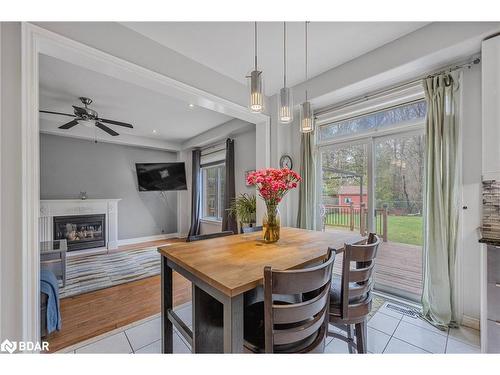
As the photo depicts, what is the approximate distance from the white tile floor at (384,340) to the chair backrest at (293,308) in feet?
3.31

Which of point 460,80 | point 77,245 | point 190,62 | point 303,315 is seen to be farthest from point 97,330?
point 460,80

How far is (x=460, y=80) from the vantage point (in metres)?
2.04

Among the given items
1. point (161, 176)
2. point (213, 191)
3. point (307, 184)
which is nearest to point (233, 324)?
point (307, 184)

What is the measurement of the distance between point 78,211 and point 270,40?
5064 mm

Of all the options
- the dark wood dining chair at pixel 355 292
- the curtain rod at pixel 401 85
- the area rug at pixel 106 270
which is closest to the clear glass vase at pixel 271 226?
the dark wood dining chair at pixel 355 292

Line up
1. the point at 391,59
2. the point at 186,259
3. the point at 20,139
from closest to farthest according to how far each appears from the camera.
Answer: the point at 186,259 → the point at 20,139 → the point at 391,59

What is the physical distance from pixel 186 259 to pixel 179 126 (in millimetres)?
4059

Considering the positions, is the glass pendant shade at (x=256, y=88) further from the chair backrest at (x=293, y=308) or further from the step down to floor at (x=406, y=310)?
the step down to floor at (x=406, y=310)

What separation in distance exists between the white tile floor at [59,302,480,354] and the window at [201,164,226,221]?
3.59 meters

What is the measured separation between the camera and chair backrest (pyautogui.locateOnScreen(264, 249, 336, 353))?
92cm

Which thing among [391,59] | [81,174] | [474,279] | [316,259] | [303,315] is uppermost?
[391,59]

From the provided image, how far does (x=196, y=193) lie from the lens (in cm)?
593

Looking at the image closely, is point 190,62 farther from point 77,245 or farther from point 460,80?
point 77,245

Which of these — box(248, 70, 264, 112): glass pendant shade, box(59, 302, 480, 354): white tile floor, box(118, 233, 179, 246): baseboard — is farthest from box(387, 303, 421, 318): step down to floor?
box(118, 233, 179, 246): baseboard
